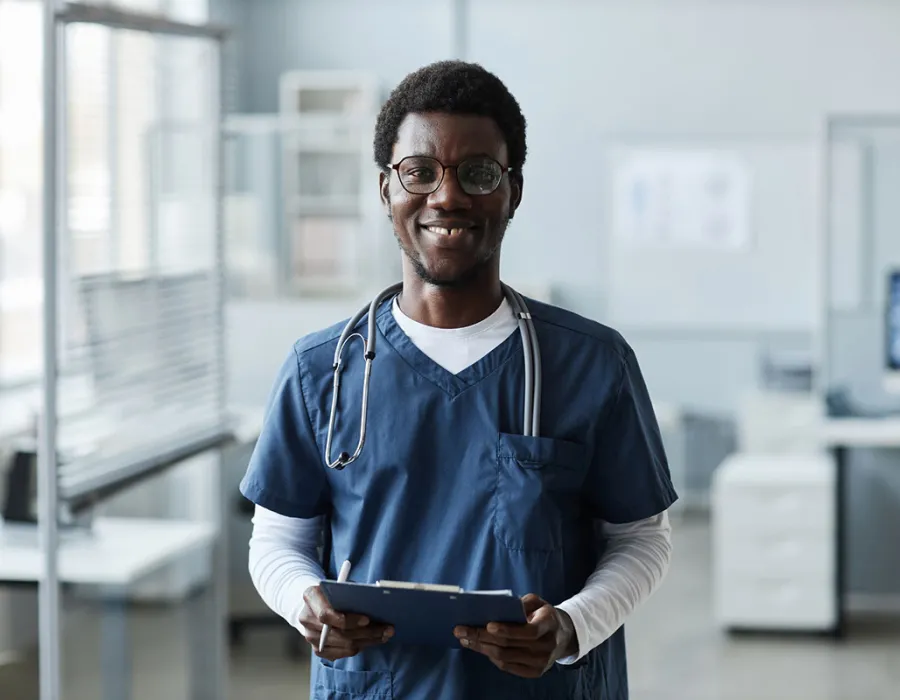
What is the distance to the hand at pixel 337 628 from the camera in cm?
120

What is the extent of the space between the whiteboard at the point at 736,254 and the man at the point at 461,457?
5129 mm

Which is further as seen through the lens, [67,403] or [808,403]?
[808,403]

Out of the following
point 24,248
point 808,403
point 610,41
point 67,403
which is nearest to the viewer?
point 67,403

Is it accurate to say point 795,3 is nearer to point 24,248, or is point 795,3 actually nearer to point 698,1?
point 698,1

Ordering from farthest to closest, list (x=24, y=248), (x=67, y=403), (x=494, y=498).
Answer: (x=24, y=248)
(x=67, y=403)
(x=494, y=498)

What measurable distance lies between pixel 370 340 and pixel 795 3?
552cm

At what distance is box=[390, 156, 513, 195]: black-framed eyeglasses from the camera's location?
Answer: 1237 millimetres

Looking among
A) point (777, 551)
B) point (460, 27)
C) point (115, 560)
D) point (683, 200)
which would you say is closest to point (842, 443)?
point (777, 551)

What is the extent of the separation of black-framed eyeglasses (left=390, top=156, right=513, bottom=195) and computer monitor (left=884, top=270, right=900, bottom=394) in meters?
3.35

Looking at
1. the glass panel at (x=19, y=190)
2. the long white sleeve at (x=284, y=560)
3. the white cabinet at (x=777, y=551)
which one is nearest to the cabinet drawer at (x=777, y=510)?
the white cabinet at (x=777, y=551)

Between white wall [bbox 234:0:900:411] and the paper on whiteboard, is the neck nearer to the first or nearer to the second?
white wall [bbox 234:0:900:411]

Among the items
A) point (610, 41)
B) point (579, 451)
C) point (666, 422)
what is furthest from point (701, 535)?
point (579, 451)

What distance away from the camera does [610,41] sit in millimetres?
6445

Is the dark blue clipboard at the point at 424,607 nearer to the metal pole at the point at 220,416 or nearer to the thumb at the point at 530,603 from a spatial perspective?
the thumb at the point at 530,603
